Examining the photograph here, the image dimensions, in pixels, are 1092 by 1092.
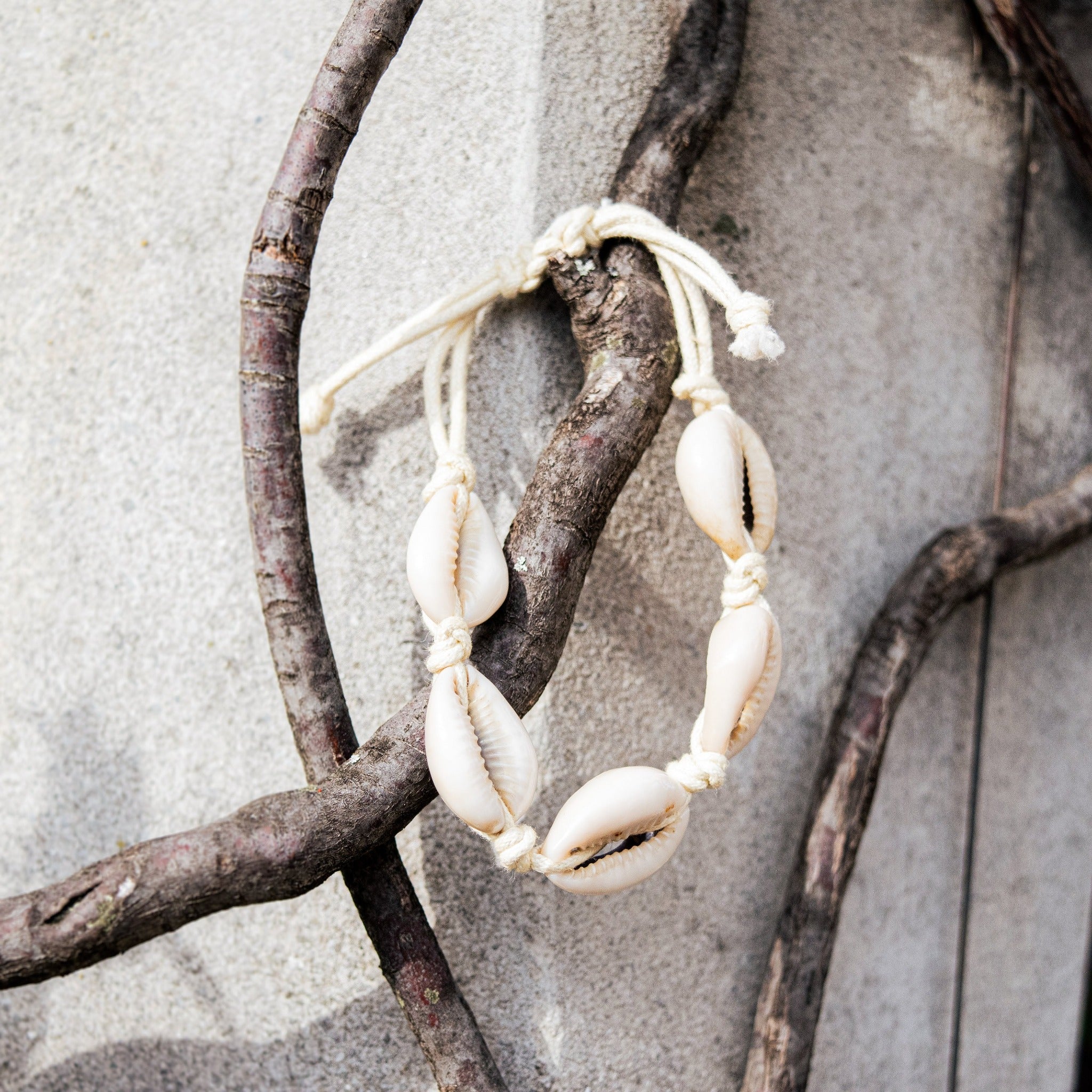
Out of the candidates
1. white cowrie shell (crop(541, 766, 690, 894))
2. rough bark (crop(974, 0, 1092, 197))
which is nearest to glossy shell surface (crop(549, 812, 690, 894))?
white cowrie shell (crop(541, 766, 690, 894))

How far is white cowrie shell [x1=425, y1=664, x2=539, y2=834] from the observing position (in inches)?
18.5

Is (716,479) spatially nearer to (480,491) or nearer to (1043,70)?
(480,491)

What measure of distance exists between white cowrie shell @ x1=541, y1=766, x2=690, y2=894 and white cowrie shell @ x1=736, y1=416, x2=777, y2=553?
0.59 ft

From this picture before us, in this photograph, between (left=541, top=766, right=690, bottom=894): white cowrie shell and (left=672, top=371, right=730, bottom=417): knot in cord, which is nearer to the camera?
(left=541, top=766, right=690, bottom=894): white cowrie shell

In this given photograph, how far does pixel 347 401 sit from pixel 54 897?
0.38 m

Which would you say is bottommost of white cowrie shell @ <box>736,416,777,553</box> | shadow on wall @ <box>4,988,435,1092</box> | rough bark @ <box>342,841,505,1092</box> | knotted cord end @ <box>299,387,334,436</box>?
shadow on wall @ <box>4,988,435,1092</box>

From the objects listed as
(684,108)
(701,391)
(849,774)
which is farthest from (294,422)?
(849,774)

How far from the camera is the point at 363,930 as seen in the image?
66 centimetres

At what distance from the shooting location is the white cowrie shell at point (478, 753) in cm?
47

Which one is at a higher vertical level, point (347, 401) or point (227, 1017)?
point (347, 401)

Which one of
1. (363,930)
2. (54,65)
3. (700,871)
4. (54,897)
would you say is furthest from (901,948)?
(54,65)

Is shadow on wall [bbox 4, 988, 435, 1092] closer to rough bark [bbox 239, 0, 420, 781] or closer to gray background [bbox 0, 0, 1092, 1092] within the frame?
gray background [bbox 0, 0, 1092, 1092]

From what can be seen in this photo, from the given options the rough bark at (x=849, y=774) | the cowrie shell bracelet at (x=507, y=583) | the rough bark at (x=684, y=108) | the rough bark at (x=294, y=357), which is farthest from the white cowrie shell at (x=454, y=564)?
the rough bark at (x=849, y=774)

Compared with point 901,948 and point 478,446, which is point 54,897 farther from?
point 901,948
